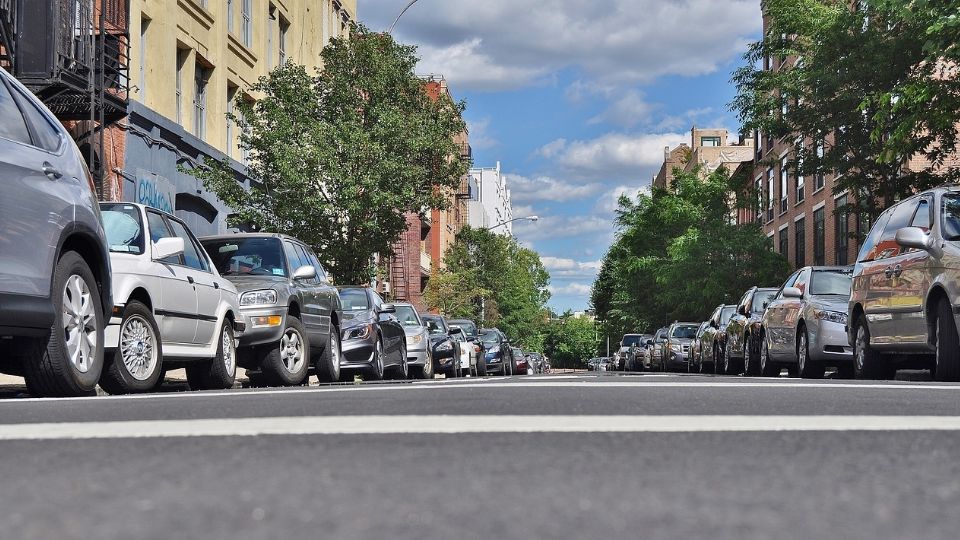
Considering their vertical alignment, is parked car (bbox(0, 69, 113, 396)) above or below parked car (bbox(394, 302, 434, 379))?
above

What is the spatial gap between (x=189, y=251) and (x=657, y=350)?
97.8ft

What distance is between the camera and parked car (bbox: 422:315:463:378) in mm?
26297

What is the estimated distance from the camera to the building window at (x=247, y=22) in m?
32.5

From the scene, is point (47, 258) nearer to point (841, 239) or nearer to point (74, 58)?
point (74, 58)

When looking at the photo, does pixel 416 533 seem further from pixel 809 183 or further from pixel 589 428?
pixel 809 183

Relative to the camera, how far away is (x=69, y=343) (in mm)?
8438

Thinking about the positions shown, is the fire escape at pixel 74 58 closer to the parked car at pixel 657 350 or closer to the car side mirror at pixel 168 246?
the car side mirror at pixel 168 246

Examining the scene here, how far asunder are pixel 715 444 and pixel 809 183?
48.8 metres

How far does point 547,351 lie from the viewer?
16188cm

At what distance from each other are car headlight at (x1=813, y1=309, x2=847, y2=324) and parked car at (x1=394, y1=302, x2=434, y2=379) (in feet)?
28.2

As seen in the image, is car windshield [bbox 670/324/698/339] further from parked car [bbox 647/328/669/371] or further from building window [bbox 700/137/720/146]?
building window [bbox 700/137/720/146]

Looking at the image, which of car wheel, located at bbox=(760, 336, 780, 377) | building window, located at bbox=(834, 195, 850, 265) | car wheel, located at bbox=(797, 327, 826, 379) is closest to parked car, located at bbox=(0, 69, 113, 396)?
car wheel, located at bbox=(797, 327, 826, 379)

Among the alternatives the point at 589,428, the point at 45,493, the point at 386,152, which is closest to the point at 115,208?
the point at 589,428

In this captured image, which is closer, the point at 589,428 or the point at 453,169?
the point at 589,428
